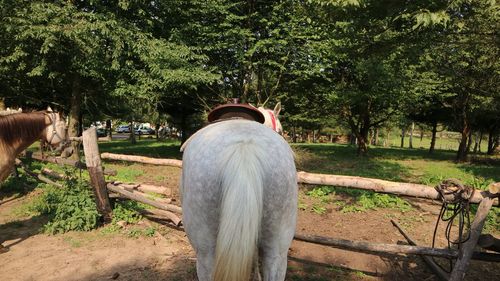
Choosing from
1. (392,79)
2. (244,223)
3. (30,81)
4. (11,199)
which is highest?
(392,79)

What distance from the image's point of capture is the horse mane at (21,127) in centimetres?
509

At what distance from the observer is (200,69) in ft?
37.1

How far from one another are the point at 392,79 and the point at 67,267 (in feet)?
44.1

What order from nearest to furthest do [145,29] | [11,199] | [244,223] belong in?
[244,223] → [11,199] → [145,29]

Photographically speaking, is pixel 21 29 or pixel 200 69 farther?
pixel 200 69

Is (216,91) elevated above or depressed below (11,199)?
above

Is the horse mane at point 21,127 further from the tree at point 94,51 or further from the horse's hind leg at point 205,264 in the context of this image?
the tree at point 94,51

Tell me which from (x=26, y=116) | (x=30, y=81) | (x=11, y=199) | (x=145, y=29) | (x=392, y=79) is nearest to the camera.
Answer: (x=26, y=116)

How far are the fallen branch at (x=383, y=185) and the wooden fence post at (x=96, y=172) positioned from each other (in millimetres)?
3472

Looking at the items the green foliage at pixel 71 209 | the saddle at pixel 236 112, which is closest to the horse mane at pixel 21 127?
the green foliage at pixel 71 209

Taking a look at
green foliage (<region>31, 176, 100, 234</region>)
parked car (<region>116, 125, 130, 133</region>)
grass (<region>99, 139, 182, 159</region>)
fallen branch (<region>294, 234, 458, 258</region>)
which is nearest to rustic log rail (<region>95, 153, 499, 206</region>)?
fallen branch (<region>294, 234, 458, 258</region>)

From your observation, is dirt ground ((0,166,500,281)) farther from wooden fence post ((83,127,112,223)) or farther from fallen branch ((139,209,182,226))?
wooden fence post ((83,127,112,223))

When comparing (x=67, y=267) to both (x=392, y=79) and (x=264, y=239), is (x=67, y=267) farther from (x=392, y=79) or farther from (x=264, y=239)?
(x=392, y=79)

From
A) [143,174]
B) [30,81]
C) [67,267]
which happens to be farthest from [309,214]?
[30,81]
